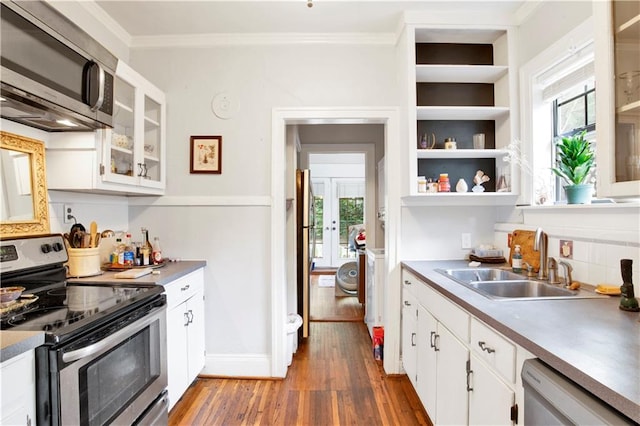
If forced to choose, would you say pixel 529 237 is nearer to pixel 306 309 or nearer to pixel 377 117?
pixel 377 117

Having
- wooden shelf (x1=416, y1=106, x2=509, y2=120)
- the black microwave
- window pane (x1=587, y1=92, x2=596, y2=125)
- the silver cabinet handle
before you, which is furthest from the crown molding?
the silver cabinet handle

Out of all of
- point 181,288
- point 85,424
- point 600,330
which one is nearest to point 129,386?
point 85,424

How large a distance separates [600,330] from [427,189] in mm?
1413

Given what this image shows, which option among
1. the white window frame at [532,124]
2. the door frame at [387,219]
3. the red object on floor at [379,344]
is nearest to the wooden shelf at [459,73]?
the white window frame at [532,124]

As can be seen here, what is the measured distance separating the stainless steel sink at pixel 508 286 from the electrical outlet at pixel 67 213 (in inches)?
90.8

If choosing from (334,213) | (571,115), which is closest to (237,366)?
(571,115)

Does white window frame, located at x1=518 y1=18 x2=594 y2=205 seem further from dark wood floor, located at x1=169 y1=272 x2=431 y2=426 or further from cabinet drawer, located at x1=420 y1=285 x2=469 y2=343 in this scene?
dark wood floor, located at x1=169 y1=272 x2=431 y2=426

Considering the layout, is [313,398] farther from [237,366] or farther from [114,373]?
[114,373]

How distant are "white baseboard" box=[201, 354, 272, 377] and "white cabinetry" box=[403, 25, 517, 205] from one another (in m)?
1.74

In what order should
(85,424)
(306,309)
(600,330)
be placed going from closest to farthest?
1. (600,330)
2. (85,424)
3. (306,309)

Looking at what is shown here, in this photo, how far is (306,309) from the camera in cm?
315

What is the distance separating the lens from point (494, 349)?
45.5 inches

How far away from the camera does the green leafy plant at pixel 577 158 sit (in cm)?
165

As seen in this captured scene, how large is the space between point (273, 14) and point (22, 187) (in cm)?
184
